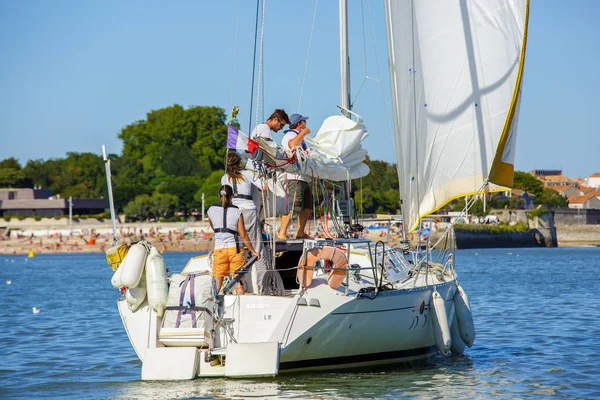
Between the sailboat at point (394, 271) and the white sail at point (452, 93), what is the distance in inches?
0.6

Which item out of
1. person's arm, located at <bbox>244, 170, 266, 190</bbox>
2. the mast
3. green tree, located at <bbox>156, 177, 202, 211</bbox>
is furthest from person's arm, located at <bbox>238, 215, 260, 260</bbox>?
green tree, located at <bbox>156, 177, 202, 211</bbox>

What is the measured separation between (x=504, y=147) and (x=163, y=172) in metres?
115

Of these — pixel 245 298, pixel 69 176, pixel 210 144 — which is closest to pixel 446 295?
pixel 245 298

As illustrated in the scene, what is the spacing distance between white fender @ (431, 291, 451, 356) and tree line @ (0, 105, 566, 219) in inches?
3023

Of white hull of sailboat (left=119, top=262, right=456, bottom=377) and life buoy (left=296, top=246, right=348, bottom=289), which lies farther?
life buoy (left=296, top=246, right=348, bottom=289)

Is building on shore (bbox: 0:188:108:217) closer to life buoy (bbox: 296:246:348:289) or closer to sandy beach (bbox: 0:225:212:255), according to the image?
sandy beach (bbox: 0:225:212:255)

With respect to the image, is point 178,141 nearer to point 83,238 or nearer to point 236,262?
point 83,238

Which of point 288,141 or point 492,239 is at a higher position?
point 288,141

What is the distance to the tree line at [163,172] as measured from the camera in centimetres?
10669

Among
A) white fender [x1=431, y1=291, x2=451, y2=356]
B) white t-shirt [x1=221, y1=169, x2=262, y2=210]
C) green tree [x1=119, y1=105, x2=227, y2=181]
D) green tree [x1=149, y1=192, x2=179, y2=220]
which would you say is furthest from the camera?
green tree [x1=119, y1=105, x2=227, y2=181]

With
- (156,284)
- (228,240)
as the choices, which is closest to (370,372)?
(228,240)

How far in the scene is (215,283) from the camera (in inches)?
440

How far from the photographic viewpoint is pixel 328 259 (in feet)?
37.2

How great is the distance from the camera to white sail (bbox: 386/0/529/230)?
13.5 metres
